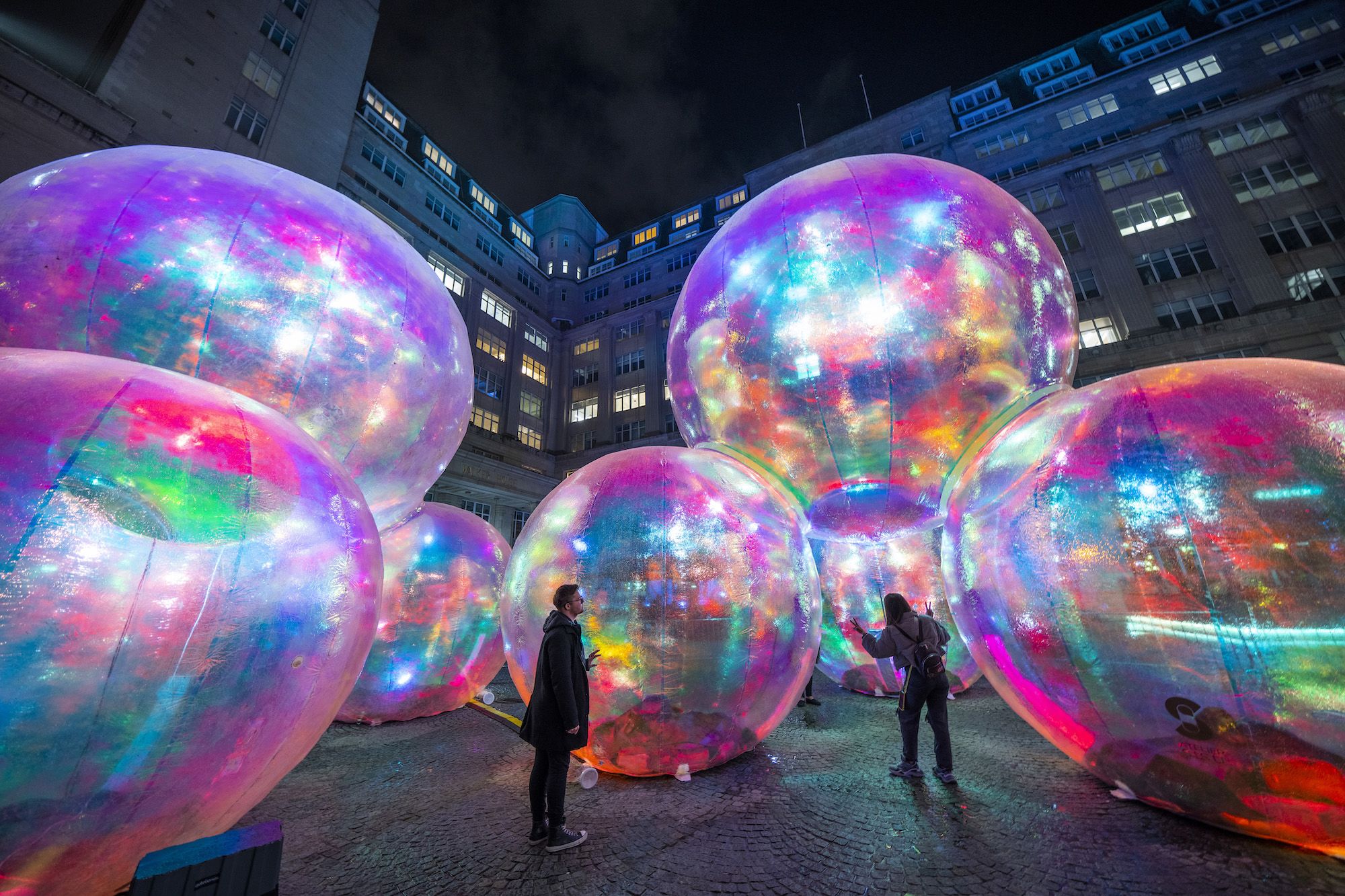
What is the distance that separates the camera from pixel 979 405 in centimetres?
405

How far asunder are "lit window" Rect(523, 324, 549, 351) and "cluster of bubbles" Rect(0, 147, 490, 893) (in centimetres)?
3436

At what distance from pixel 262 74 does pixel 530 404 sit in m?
20.8

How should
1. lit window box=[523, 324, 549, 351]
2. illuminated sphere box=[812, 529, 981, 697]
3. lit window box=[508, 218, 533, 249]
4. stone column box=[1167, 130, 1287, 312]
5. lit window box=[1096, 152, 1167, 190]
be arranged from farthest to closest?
lit window box=[508, 218, 533, 249] → lit window box=[523, 324, 549, 351] → lit window box=[1096, 152, 1167, 190] → stone column box=[1167, 130, 1287, 312] → illuminated sphere box=[812, 529, 981, 697]

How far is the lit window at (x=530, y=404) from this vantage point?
34.7 metres

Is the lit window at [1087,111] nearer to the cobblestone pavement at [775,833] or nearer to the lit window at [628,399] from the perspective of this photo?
the lit window at [628,399]

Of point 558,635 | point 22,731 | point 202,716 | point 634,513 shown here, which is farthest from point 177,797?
point 634,513

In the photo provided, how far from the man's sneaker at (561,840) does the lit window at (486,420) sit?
27.5 meters

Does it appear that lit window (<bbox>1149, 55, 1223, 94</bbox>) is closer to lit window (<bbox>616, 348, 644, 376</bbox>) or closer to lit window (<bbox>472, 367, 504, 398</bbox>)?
lit window (<bbox>616, 348, 644, 376</bbox>)

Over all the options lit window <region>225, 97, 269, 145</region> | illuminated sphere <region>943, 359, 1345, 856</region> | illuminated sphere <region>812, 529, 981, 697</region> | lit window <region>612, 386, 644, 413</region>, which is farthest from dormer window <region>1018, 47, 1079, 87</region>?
lit window <region>225, 97, 269, 145</region>

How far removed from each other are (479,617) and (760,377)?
4.64 meters

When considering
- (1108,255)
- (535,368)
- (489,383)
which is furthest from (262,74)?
(1108,255)

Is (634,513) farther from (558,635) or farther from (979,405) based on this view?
(979,405)

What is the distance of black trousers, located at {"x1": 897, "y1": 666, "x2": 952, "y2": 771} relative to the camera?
423cm

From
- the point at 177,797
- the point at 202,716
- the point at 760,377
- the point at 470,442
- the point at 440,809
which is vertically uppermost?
the point at 470,442
